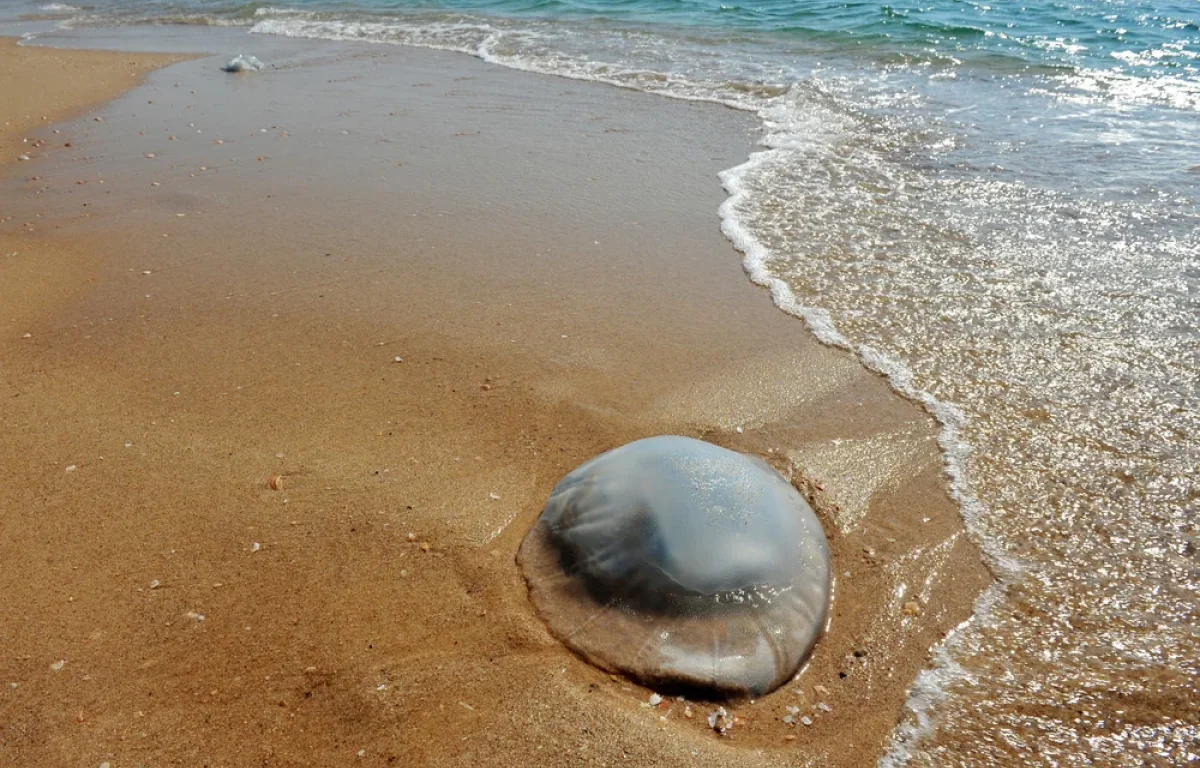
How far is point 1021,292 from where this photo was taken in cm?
445

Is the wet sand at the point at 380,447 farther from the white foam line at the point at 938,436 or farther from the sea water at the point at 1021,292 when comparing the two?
the sea water at the point at 1021,292

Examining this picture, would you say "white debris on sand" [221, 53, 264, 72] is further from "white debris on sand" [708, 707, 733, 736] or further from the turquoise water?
"white debris on sand" [708, 707, 733, 736]

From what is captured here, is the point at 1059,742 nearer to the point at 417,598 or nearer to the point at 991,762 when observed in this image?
the point at 991,762

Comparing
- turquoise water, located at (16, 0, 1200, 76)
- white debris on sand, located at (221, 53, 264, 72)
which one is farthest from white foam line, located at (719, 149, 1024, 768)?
white debris on sand, located at (221, 53, 264, 72)

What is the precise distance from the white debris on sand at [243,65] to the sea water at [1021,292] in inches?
103

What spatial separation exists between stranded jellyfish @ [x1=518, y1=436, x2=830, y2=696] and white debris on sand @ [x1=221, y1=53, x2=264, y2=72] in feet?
29.0

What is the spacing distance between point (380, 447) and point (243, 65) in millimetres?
8039

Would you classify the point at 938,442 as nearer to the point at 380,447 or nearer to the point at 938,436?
the point at 938,436

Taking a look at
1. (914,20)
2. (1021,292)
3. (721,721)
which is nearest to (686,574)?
(721,721)

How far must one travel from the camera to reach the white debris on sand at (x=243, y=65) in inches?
378

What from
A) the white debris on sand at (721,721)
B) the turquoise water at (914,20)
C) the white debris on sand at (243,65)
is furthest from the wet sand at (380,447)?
the turquoise water at (914,20)

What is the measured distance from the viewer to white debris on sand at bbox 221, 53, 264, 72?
9.59 metres

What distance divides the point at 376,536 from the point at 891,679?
1.74 metres

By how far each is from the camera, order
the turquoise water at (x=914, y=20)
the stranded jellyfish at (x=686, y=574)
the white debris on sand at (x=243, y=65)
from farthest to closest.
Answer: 1. the turquoise water at (x=914, y=20)
2. the white debris on sand at (x=243, y=65)
3. the stranded jellyfish at (x=686, y=574)
